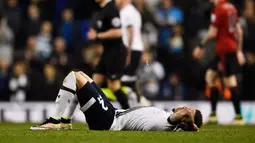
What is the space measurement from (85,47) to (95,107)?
32.2 ft

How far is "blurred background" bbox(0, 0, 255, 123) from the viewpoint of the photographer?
62.4ft

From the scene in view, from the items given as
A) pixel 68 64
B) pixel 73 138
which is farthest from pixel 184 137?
pixel 68 64

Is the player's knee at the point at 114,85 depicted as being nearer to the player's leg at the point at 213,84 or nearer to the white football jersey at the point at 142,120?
the player's leg at the point at 213,84

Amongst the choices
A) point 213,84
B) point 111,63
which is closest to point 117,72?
point 111,63

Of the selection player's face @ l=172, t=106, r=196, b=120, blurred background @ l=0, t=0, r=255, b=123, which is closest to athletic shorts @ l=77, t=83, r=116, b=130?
player's face @ l=172, t=106, r=196, b=120

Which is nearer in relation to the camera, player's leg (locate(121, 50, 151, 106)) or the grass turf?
the grass turf

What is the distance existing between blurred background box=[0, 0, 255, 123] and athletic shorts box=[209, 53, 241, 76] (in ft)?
9.06

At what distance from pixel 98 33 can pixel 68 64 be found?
5162mm

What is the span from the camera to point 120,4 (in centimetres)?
1697

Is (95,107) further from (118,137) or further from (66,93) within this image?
(118,137)

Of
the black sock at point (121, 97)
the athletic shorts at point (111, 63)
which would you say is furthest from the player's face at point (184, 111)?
the athletic shorts at point (111, 63)

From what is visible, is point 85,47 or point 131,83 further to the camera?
point 85,47

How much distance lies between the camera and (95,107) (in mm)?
10133

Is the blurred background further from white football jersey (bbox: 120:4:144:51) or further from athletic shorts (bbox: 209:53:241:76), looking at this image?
athletic shorts (bbox: 209:53:241:76)
